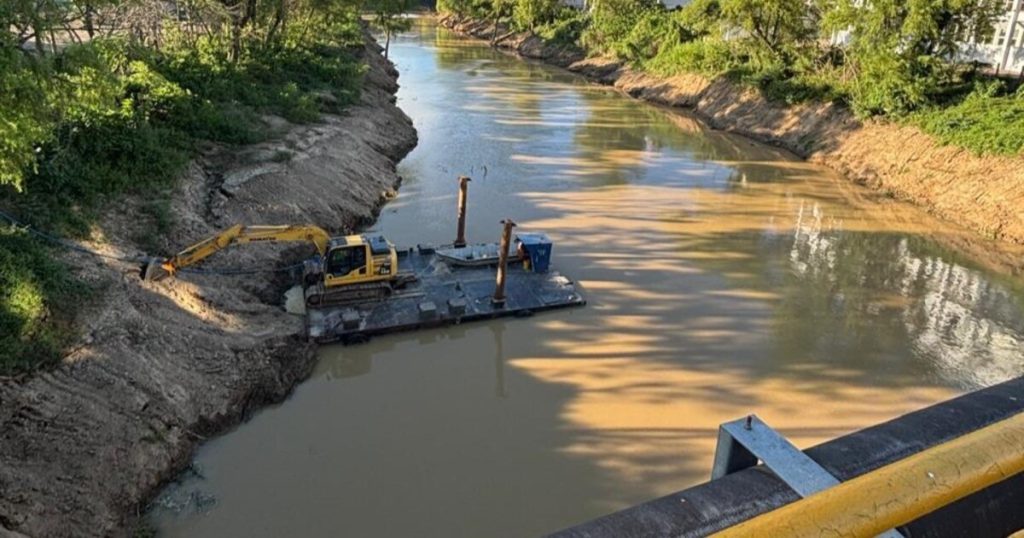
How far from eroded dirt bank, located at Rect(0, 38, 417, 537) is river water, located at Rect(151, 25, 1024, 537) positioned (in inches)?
25.2

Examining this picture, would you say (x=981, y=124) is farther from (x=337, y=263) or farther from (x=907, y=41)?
(x=337, y=263)

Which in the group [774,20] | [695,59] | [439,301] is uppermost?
[774,20]

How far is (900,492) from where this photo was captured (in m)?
1.68

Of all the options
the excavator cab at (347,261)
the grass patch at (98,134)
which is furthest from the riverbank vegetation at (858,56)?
the grass patch at (98,134)

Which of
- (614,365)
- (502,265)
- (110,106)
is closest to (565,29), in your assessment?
(502,265)

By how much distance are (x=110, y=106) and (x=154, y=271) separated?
4639mm

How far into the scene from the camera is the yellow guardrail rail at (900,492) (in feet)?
5.27

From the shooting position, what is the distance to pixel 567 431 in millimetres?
12664

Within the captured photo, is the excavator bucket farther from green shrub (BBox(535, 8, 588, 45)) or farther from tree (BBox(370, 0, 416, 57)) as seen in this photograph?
green shrub (BBox(535, 8, 588, 45))

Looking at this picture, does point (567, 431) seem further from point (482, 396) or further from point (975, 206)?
point (975, 206)

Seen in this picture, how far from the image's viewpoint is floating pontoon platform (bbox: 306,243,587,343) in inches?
598

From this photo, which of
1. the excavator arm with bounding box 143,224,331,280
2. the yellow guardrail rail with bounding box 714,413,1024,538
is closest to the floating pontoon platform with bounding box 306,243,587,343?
the excavator arm with bounding box 143,224,331,280

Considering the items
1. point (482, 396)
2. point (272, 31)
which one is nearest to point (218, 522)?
point (482, 396)

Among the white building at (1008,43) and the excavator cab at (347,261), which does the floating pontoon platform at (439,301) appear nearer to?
the excavator cab at (347,261)
